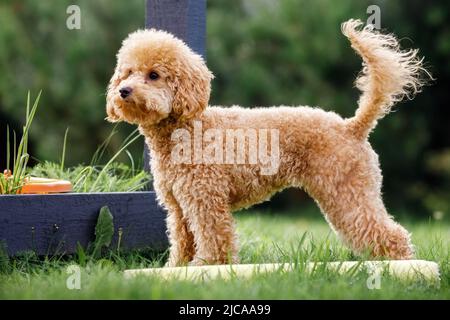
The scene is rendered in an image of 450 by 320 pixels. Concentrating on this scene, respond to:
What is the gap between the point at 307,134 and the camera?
398 centimetres

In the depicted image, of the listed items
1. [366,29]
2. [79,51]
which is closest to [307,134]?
[366,29]

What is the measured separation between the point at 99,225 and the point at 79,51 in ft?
17.5

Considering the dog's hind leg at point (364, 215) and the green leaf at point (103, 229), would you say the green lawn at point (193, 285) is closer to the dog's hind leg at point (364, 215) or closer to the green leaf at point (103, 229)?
the green leaf at point (103, 229)

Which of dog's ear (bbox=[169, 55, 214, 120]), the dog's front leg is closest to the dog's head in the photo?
dog's ear (bbox=[169, 55, 214, 120])

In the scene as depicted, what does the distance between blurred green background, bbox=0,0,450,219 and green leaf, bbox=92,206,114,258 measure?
4.75m

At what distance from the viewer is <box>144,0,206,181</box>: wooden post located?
14.7 ft

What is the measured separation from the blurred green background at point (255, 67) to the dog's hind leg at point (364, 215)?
16.6 feet

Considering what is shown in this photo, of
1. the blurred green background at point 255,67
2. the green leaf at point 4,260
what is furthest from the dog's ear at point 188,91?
the blurred green background at point 255,67

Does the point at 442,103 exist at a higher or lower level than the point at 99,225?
higher

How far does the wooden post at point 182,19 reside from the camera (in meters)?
4.49

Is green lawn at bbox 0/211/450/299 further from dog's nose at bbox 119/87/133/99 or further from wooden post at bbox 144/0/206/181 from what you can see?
wooden post at bbox 144/0/206/181

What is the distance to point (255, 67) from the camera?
9352 mm

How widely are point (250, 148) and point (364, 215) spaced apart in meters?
0.73
